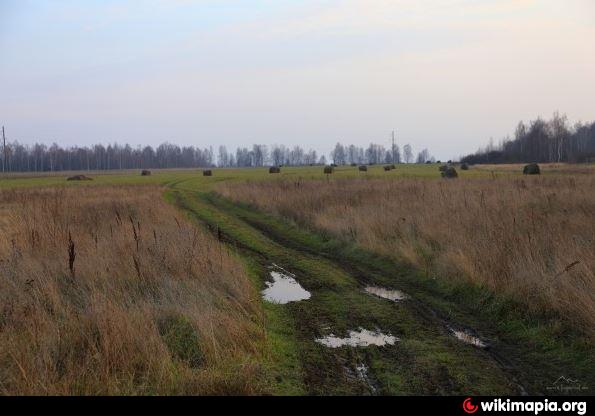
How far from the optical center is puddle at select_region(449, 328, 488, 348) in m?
6.08

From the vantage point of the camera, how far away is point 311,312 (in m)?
7.51

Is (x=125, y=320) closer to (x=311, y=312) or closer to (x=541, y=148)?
(x=311, y=312)

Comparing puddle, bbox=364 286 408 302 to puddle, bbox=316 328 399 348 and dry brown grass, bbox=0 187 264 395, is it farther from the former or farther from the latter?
dry brown grass, bbox=0 187 264 395

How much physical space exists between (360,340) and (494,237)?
502cm

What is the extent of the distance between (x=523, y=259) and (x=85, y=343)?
7.06 m

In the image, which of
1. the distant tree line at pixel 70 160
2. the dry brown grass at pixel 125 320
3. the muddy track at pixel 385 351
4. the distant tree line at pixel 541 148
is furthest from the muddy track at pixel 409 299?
the distant tree line at pixel 70 160

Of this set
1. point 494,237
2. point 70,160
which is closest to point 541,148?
point 494,237

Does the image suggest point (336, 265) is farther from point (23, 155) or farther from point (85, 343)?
point (23, 155)

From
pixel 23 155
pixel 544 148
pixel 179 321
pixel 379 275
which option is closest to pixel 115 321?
pixel 179 321

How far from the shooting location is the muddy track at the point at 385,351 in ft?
15.7

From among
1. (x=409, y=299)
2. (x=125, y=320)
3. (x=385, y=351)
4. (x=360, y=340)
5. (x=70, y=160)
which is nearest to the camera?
(x=125, y=320)

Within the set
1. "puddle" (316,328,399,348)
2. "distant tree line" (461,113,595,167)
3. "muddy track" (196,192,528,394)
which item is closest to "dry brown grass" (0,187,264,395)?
"puddle" (316,328,399,348)
